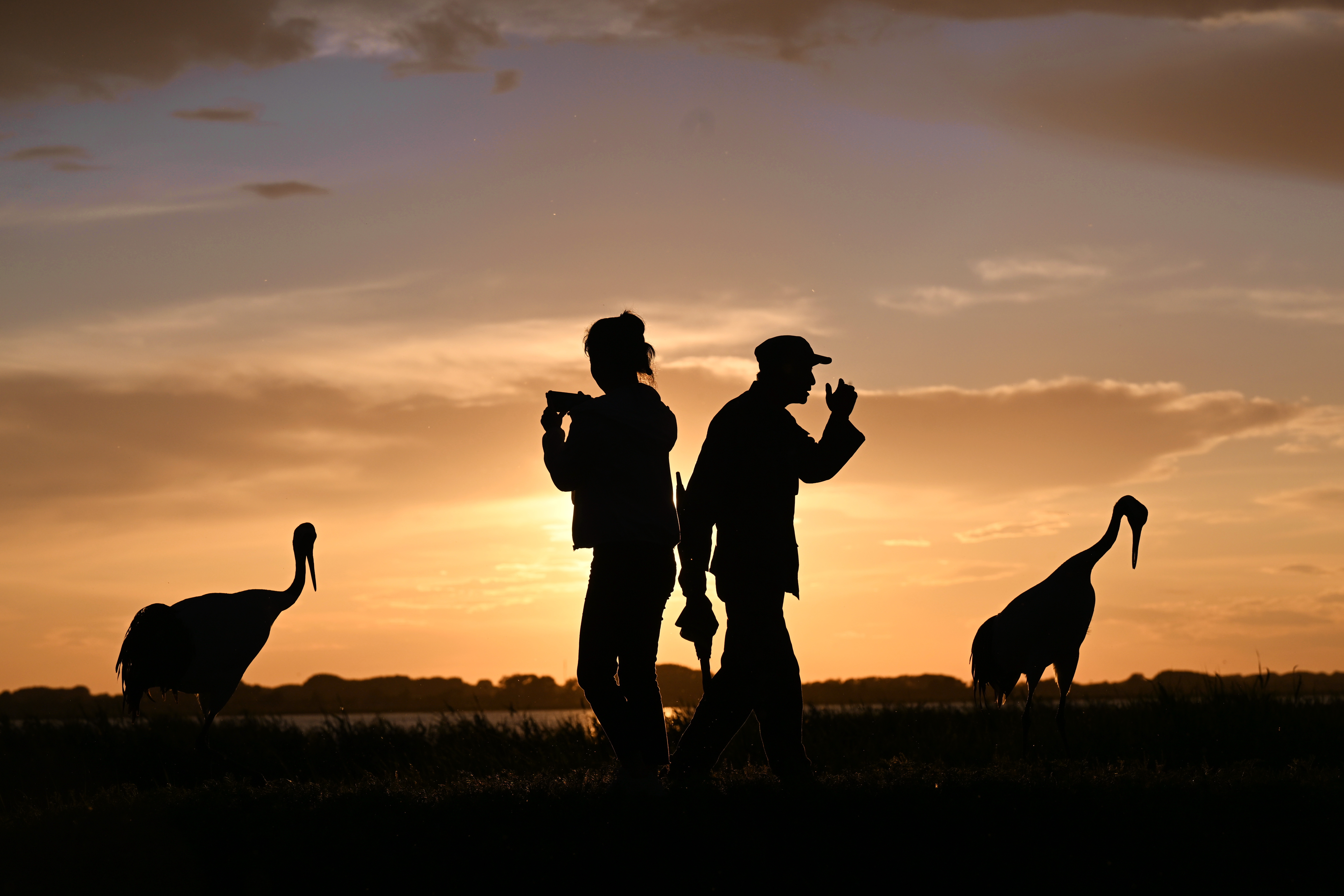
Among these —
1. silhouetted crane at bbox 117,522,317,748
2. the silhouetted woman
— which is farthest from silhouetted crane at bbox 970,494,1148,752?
silhouetted crane at bbox 117,522,317,748

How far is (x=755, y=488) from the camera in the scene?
7418mm

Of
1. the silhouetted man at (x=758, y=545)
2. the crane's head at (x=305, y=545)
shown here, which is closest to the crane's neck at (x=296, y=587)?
the crane's head at (x=305, y=545)

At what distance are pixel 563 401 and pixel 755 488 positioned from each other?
55.3 inches

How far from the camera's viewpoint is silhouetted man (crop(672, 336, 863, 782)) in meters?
7.29

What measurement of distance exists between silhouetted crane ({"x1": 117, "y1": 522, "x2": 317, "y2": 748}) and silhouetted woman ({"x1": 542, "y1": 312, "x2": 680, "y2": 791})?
5.74 metres

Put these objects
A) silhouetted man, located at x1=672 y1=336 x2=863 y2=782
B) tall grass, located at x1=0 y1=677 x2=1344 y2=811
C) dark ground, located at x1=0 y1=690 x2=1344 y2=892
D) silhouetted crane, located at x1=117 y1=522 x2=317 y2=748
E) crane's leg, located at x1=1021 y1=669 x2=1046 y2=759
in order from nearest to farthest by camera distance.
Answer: dark ground, located at x1=0 y1=690 x2=1344 y2=892 → silhouetted man, located at x1=672 y1=336 x2=863 y2=782 → crane's leg, located at x1=1021 y1=669 x2=1046 y2=759 → silhouetted crane, located at x1=117 y1=522 x2=317 y2=748 → tall grass, located at x1=0 y1=677 x2=1344 y2=811

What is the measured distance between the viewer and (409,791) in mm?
7391

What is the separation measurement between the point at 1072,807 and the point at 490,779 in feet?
13.7

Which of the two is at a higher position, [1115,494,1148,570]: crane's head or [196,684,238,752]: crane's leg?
[1115,494,1148,570]: crane's head

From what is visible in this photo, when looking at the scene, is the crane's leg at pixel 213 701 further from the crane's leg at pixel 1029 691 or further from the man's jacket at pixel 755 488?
the crane's leg at pixel 1029 691

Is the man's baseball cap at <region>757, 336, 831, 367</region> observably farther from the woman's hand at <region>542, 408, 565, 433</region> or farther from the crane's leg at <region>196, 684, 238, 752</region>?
the crane's leg at <region>196, 684, 238, 752</region>

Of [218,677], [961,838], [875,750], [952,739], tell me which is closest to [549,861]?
[961,838]

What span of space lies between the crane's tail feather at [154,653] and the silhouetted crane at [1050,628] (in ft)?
25.7

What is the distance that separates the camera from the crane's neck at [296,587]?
1176 cm
